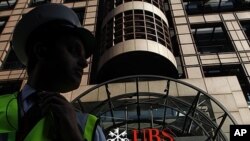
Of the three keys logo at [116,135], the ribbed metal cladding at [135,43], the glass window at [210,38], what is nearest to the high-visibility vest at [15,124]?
the three keys logo at [116,135]

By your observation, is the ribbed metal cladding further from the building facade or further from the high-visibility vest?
the high-visibility vest

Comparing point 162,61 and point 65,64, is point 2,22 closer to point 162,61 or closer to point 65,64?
point 162,61

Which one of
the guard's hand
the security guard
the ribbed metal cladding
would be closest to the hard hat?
the security guard

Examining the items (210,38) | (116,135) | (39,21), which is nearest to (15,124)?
(39,21)

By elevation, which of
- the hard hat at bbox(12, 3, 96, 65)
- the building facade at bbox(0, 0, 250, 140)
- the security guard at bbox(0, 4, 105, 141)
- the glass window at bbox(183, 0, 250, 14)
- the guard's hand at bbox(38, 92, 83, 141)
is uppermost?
the glass window at bbox(183, 0, 250, 14)

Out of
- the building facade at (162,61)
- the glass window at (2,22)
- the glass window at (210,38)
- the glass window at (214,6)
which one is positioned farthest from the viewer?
the glass window at (2,22)

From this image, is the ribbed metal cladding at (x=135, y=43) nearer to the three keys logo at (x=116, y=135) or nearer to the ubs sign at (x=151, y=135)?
the three keys logo at (x=116, y=135)

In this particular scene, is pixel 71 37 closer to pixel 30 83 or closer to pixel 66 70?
pixel 66 70

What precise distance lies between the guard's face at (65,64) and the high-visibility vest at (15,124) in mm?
328

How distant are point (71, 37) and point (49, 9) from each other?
0.25 metres

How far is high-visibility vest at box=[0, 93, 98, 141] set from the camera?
1.82 m

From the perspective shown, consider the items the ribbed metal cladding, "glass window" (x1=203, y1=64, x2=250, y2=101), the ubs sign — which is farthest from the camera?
"glass window" (x1=203, y1=64, x2=250, y2=101)

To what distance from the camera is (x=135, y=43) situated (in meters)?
21.1

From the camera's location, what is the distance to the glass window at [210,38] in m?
26.8
